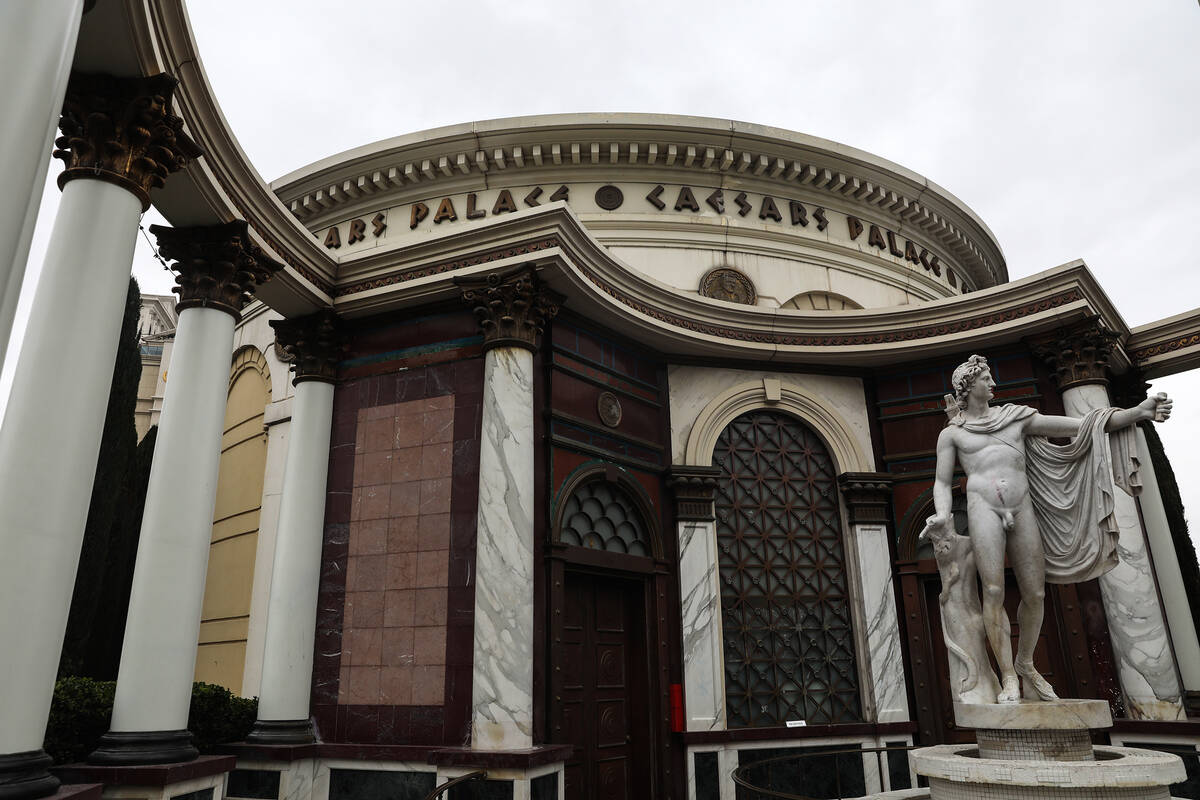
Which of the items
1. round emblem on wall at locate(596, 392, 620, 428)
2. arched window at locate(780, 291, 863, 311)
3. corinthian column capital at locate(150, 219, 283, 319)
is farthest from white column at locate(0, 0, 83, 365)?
arched window at locate(780, 291, 863, 311)

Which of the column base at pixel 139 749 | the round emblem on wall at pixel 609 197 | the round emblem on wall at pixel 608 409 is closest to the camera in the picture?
the column base at pixel 139 749

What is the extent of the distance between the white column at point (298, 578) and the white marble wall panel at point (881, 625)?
7557 mm

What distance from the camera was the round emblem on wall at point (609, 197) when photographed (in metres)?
13.6

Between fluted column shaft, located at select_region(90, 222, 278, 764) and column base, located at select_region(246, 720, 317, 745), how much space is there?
5.66 feet

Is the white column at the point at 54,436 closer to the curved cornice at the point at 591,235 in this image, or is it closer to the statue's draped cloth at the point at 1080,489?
the curved cornice at the point at 591,235

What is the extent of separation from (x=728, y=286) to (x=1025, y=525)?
293 inches

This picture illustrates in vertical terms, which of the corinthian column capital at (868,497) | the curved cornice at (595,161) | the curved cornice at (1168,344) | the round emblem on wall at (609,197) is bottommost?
the corinthian column capital at (868,497)

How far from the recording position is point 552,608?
8.84 metres

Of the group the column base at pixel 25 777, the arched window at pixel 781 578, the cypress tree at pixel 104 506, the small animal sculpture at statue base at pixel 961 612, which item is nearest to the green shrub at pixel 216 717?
the column base at pixel 25 777

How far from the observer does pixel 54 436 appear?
18.5 feet

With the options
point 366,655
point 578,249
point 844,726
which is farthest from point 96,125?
point 844,726

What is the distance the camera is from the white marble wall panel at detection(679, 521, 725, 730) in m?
10.4

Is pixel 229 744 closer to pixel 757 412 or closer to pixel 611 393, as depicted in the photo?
pixel 611 393

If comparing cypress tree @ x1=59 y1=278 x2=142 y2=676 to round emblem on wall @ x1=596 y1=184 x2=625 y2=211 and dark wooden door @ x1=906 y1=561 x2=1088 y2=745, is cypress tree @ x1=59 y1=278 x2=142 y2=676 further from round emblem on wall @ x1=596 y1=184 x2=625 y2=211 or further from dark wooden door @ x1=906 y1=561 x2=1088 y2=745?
dark wooden door @ x1=906 y1=561 x2=1088 y2=745
